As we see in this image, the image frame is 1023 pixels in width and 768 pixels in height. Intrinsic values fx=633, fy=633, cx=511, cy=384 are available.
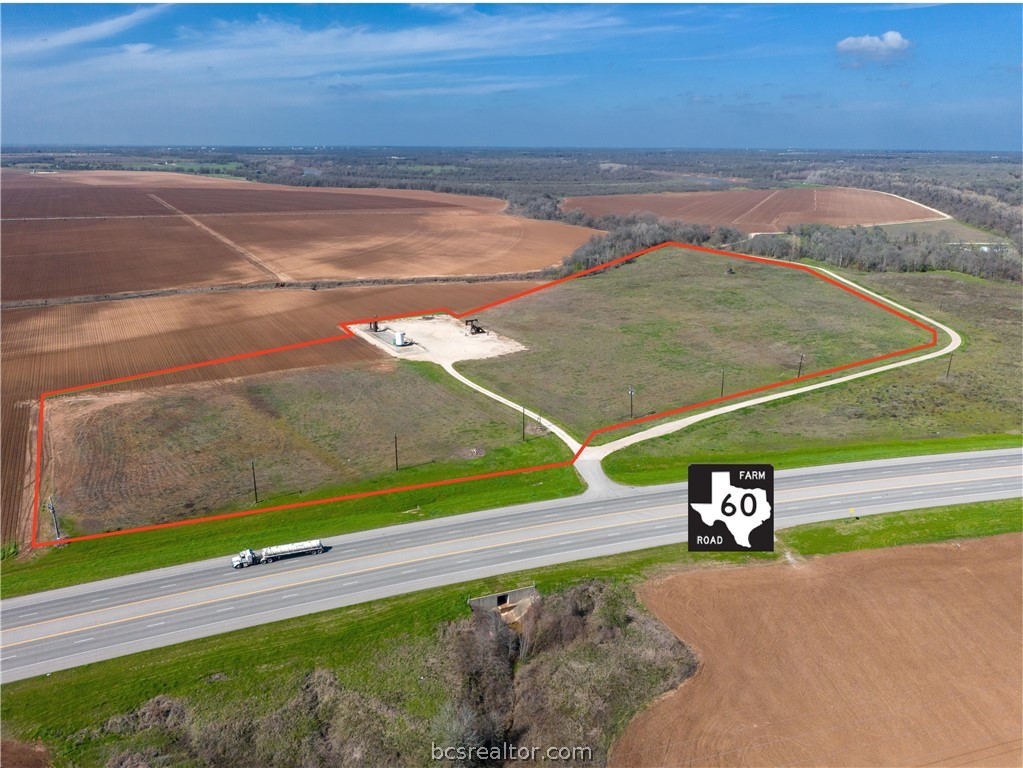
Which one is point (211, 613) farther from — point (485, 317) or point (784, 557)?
point (485, 317)

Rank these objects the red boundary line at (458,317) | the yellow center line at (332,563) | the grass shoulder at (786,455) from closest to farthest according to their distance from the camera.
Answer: the yellow center line at (332,563) < the red boundary line at (458,317) < the grass shoulder at (786,455)

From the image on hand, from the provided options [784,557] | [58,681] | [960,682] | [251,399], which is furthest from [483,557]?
[251,399]

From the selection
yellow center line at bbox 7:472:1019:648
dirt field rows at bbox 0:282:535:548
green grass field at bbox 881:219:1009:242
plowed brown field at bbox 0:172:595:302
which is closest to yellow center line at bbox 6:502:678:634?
yellow center line at bbox 7:472:1019:648

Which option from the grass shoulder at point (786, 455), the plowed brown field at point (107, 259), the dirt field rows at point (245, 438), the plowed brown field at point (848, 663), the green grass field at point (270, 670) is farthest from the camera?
the plowed brown field at point (107, 259)

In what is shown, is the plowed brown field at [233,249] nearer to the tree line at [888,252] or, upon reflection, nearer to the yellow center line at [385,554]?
the tree line at [888,252]

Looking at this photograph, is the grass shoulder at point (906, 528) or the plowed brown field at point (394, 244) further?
the plowed brown field at point (394, 244)

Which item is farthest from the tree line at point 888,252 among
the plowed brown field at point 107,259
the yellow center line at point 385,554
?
the plowed brown field at point 107,259

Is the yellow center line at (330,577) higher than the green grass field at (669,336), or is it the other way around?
the green grass field at (669,336)

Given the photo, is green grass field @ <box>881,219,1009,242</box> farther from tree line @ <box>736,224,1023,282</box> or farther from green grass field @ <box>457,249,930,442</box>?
green grass field @ <box>457,249,930,442</box>
